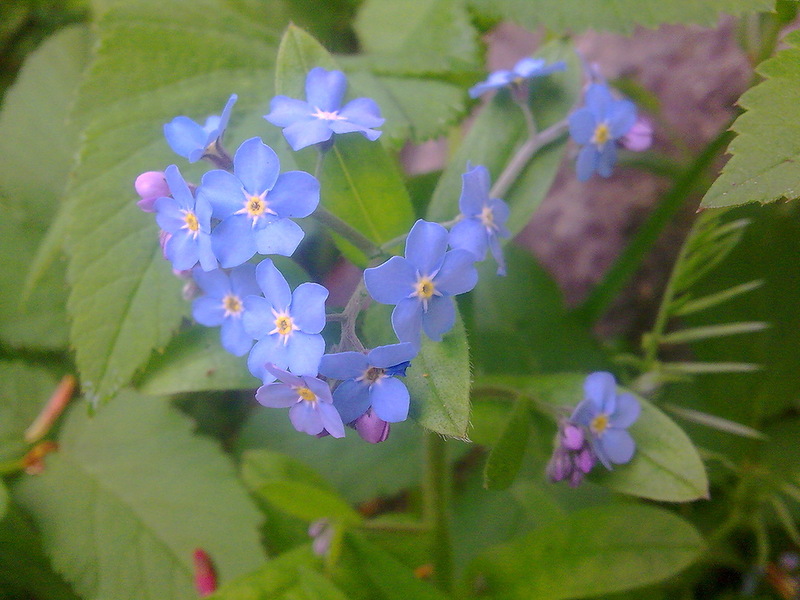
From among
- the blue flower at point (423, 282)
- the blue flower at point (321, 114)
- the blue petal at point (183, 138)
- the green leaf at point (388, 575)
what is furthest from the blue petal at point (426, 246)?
the green leaf at point (388, 575)

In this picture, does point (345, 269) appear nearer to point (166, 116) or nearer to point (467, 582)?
point (166, 116)

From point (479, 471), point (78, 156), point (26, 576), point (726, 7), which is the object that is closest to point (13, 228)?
point (78, 156)

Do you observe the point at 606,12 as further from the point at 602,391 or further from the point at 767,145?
the point at 602,391

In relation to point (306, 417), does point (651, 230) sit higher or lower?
lower

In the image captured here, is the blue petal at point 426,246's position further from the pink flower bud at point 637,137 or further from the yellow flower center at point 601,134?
the pink flower bud at point 637,137

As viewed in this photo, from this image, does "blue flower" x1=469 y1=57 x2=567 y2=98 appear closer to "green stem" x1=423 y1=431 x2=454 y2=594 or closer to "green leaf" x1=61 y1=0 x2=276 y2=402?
"green leaf" x1=61 y1=0 x2=276 y2=402

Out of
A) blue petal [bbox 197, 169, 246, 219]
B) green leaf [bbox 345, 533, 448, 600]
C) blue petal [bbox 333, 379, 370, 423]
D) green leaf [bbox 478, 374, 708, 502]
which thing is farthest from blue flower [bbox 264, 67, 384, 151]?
green leaf [bbox 345, 533, 448, 600]

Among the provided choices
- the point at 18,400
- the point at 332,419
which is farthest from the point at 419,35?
the point at 18,400
